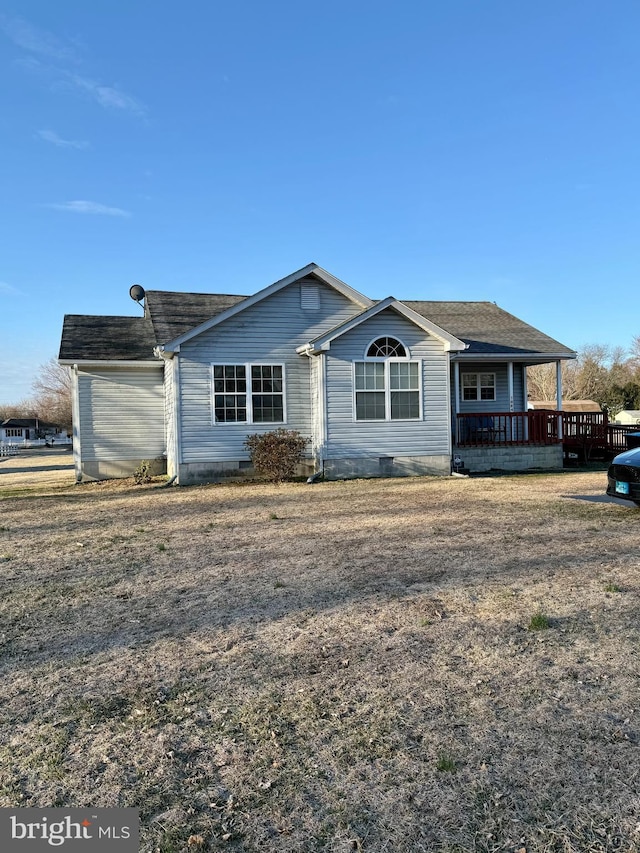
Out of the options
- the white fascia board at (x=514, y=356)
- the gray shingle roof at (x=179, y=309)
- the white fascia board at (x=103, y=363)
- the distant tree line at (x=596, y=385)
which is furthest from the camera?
the distant tree line at (x=596, y=385)

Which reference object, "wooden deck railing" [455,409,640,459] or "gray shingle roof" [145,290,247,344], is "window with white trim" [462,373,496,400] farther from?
"gray shingle roof" [145,290,247,344]

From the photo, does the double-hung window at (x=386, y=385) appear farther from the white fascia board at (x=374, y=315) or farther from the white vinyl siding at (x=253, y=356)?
the white vinyl siding at (x=253, y=356)

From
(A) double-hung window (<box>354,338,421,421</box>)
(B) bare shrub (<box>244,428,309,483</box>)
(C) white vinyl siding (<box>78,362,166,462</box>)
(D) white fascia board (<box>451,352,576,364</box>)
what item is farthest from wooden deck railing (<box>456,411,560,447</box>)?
(C) white vinyl siding (<box>78,362,166,462</box>)

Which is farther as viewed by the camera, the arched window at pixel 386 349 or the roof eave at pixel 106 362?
the roof eave at pixel 106 362

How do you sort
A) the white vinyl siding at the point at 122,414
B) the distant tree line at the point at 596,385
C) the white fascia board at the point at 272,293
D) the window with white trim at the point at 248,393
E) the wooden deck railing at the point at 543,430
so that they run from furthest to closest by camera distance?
the distant tree line at the point at 596,385, the wooden deck railing at the point at 543,430, the white vinyl siding at the point at 122,414, the window with white trim at the point at 248,393, the white fascia board at the point at 272,293

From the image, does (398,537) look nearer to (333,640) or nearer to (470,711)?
(333,640)

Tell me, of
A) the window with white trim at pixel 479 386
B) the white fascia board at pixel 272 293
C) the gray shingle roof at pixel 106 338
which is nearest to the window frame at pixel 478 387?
the window with white trim at pixel 479 386

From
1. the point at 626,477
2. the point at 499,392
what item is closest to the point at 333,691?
the point at 626,477

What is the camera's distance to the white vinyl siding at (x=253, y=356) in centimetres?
1501

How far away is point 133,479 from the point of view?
16.8m

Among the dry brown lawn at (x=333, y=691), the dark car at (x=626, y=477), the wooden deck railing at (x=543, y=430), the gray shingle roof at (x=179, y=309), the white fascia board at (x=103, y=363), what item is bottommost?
the dry brown lawn at (x=333, y=691)

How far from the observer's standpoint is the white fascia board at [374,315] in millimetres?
14766

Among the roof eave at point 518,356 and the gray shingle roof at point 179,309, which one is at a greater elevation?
the gray shingle roof at point 179,309

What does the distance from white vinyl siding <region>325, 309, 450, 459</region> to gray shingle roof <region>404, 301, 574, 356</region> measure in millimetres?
2323
